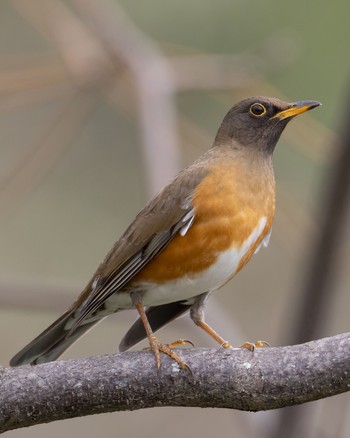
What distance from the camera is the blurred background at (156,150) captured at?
5840 mm

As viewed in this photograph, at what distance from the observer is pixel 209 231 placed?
16.8ft

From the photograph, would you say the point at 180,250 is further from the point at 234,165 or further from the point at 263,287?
the point at 263,287

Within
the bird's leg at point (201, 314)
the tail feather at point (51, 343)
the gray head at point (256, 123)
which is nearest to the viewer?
the tail feather at point (51, 343)

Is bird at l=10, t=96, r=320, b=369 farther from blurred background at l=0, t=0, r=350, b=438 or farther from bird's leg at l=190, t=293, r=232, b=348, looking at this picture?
blurred background at l=0, t=0, r=350, b=438

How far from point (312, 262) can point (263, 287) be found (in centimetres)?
436

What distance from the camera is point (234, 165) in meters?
5.51

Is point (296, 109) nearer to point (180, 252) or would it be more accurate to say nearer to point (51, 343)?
point (180, 252)

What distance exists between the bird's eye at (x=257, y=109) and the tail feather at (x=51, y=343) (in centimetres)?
163

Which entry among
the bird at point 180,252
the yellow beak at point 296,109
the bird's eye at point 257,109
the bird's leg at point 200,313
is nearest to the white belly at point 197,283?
the bird at point 180,252

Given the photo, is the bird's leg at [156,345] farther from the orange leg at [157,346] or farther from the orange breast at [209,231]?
the orange breast at [209,231]

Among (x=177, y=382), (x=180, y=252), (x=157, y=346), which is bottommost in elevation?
(x=177, y=382)

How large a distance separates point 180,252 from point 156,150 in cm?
115

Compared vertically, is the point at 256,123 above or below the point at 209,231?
above

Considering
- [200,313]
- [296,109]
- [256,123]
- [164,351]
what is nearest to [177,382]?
[164,351]
